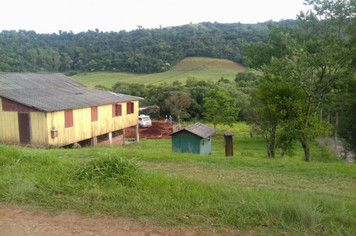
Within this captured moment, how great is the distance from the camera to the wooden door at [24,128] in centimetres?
1666

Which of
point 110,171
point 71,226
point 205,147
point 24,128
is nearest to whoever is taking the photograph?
point 71,226

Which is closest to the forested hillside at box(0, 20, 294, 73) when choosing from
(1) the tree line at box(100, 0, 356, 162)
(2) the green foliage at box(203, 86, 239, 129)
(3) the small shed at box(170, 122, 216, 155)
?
(2) the green foliage at box(203, 86, 239, 129)

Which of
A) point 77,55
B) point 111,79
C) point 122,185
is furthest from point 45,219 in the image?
point 77,55

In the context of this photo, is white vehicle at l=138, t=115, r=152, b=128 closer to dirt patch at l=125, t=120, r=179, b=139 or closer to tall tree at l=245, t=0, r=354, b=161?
dirt patch at l=125, t=120, r=179, b=139

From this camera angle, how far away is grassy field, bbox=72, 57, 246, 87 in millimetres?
64688

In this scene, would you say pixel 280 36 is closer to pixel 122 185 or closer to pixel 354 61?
pixel 354 61

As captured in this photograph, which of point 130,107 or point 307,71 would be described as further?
point 130,107

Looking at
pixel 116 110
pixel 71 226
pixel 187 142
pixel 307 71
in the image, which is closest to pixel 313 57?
pixel 307 71

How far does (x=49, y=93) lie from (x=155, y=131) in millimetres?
14014

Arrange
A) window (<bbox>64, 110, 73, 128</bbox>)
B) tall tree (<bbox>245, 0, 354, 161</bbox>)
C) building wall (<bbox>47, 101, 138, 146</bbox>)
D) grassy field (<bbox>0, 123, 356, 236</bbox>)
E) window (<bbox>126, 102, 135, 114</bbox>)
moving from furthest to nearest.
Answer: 1. window (<bbox>126, 102, 135, 114</bbox>)
2. window (<bbox>64, 110, 73, 128</bbox>)
3. building wall (<bbox>47, 101, 138, 146</bbox>)
4. tall tree (<bbox>245, 0, 354, 161</bbox>)
5. grassy field (<bbox>0, 123, 356, 236</bbox>)

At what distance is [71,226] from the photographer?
144 inches

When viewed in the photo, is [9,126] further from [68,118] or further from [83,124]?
[83,124]

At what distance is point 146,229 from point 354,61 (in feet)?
45.1

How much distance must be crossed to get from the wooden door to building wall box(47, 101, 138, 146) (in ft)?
4.48
